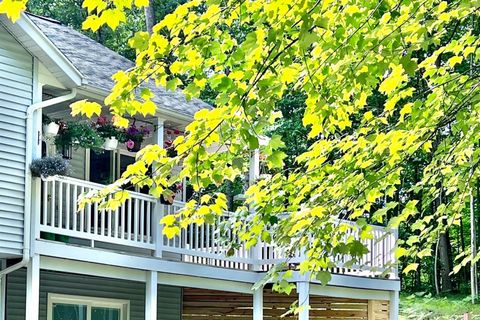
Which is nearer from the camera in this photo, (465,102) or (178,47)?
(178,47)

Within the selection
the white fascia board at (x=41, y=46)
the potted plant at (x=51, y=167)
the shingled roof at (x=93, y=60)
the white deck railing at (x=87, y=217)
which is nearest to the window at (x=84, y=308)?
the white deck railing at (x=87, y=217)

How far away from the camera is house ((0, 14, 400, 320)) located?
397 inches

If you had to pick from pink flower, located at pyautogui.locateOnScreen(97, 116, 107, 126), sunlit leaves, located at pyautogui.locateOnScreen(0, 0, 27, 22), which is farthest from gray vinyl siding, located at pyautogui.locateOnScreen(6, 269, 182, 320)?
sunlit leaves, located at pyautogui.locateOnScreen(0, 0, 27, 22)

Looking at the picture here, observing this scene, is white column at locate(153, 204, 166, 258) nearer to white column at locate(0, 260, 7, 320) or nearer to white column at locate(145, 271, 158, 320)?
white column at locate(145, 271, 158, 320)

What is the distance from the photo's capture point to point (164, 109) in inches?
474

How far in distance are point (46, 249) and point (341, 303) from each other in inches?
269

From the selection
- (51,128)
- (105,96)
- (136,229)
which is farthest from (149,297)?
(105,96)

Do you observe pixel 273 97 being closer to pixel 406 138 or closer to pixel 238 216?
pixel 406 138

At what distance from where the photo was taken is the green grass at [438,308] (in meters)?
20.4

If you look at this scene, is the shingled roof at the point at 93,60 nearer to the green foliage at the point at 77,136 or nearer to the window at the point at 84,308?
the green foliage at the point at 77,136

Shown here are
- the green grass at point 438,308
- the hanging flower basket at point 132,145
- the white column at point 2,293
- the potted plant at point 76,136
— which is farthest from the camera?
the green grass at point 438,308

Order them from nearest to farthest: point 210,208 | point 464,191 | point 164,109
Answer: point 210,208
point 464,191
point 164,109

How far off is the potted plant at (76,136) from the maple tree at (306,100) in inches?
198

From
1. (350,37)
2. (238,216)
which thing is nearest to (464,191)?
(238,216)
